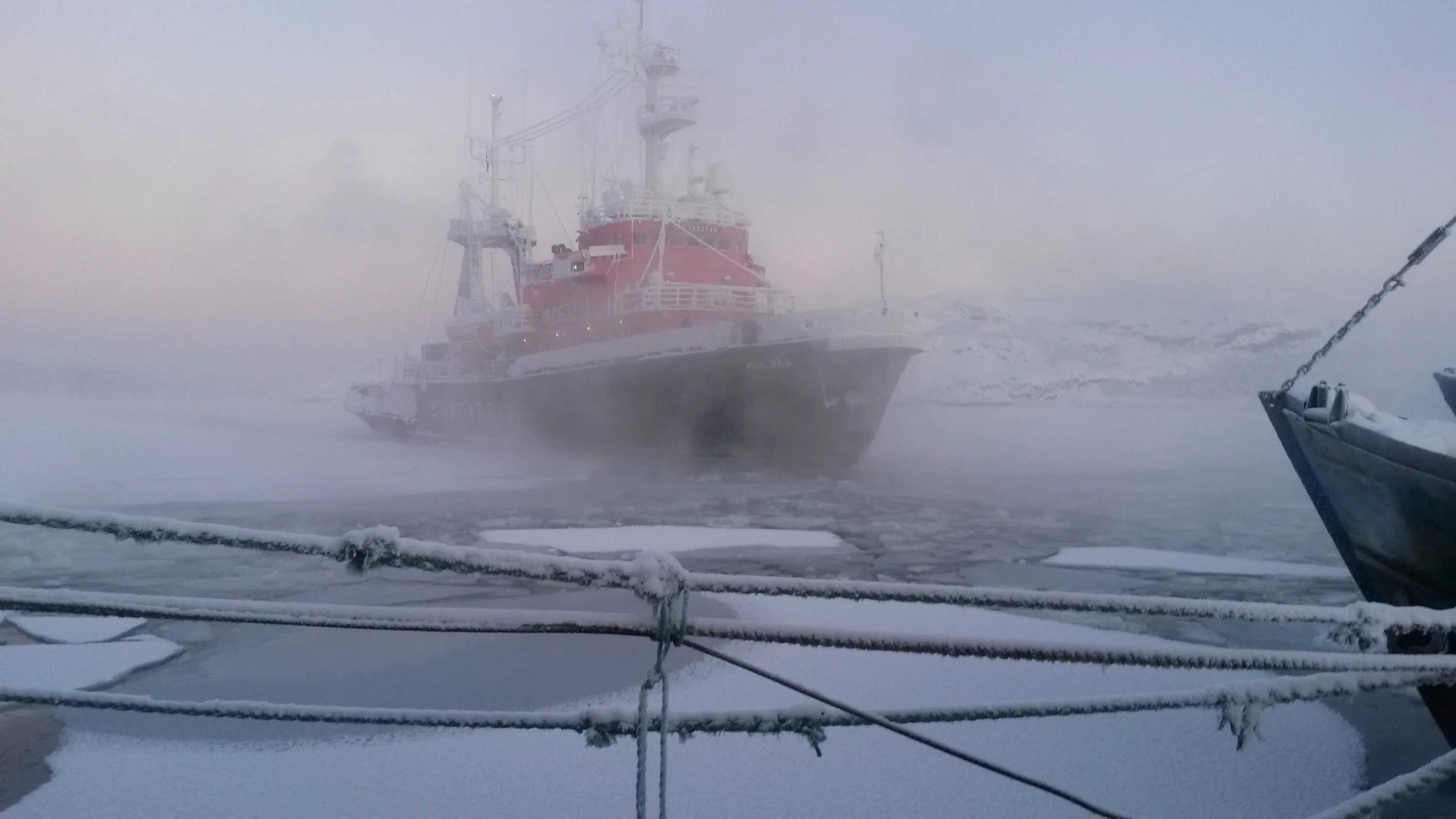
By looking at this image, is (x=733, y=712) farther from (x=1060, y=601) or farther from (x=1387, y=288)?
(x=1387, y=288)

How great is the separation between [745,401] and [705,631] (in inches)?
619

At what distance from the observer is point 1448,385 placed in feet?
16.0

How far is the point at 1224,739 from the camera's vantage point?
3.81 metres

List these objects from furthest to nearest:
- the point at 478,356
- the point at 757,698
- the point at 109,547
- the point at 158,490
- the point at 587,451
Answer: the point at 478,356
the point at 587,451
the point at 158,490
the point at 109,547
the point at 757,698

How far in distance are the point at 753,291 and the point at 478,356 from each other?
A: 9993 millimetres

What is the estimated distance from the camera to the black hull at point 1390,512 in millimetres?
3410

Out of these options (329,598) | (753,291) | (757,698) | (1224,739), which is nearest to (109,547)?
(329,598)

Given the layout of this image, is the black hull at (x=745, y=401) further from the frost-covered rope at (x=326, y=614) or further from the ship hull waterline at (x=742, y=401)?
the frost-covered rope at (x=326, y=614)

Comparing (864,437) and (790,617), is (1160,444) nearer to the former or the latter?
(864,437)

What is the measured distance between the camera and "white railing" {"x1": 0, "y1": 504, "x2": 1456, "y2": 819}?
135cm

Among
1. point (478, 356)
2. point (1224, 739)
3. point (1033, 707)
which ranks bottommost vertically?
point (1224, 739)

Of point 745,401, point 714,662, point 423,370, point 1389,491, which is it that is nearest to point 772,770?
point 714,662

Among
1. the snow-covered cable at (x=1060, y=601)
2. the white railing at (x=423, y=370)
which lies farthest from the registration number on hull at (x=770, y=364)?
the snow-covered cable at (x=1060, y=601)

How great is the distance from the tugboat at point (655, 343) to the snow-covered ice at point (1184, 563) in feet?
25.4
